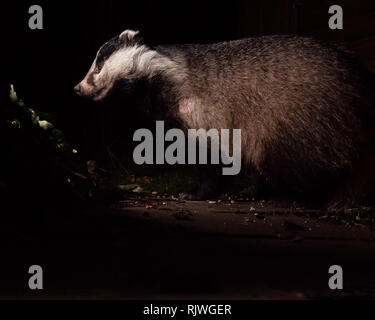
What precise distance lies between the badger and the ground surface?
24.7 inches

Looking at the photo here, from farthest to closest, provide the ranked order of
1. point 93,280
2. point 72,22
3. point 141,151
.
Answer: point 72,22, point 141,151, point 93,280

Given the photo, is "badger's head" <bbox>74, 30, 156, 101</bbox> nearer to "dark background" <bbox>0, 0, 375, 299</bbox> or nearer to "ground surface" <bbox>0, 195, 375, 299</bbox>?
"dark background" <bbox>0, 0, 375, 299</bbox>

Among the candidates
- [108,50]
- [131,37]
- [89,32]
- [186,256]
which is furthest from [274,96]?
[89,32]

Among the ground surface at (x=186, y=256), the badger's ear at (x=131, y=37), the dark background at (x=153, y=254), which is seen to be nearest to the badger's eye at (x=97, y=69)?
the badger's ear at (x=131, y=37)

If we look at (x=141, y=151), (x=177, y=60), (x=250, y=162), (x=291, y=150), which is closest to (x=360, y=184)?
(x=291, y=150)

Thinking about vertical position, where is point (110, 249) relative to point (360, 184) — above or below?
below

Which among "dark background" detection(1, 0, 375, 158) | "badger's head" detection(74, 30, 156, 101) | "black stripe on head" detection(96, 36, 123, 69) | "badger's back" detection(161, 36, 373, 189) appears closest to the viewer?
"badger's back" detection(161, 36, 373, 189)

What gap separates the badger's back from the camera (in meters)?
3.90

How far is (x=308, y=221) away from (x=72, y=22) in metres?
4.41

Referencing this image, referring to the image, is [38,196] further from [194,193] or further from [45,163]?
[194,193]

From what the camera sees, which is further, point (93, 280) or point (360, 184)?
point (360, 184)

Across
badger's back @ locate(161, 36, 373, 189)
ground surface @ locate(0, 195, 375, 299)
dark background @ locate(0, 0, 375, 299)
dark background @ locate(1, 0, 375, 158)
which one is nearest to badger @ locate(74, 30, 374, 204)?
badger's back @ locate(161, 36, 373, 189)

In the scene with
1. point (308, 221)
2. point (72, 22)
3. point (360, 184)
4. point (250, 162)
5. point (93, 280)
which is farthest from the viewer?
point (72, 22)

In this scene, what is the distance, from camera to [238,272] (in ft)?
7.19
